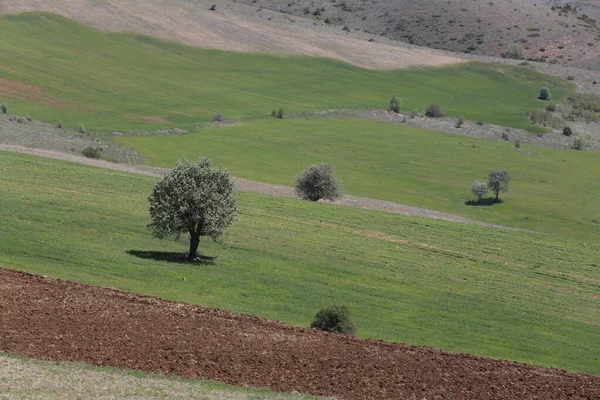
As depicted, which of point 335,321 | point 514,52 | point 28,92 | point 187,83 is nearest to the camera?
point 335,321

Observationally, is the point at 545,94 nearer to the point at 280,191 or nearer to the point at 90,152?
the point at 280,191

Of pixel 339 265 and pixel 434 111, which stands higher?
pixel 434 111

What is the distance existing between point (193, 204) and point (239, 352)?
16.9m

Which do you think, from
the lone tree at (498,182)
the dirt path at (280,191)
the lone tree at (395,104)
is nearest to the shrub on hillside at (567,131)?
the lone tree at (395,104)

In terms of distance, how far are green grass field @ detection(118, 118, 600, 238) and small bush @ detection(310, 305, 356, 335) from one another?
51.7 meters

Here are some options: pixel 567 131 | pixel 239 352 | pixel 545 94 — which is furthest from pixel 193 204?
pixel 545 94

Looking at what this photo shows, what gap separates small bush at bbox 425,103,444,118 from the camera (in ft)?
434

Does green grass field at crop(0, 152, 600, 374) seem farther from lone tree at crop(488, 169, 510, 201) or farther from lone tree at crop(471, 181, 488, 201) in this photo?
lone tree at crop(488, 169, 510, 201)

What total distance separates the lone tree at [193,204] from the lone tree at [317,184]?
30071mm

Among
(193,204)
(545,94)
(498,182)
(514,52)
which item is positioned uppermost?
(514,52)

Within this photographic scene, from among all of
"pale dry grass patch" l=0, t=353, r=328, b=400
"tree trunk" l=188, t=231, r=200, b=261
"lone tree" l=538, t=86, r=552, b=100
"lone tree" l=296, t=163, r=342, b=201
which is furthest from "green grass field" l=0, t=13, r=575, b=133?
"pale dry grass patch" l=0, t=353, r=328, b=400

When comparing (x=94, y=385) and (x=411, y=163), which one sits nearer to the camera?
(x=94, y=385)

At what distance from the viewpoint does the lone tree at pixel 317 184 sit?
76.5 m

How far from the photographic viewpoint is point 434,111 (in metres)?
132
